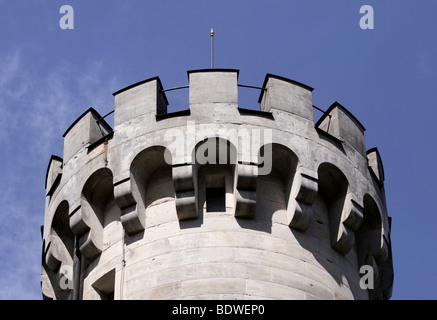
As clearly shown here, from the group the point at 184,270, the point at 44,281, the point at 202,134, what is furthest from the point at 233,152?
the point at 44,281

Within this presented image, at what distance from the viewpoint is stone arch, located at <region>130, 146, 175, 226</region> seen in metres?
33.3

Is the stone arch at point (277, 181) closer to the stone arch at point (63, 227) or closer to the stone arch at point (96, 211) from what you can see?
the stone arch at point (96, 211)

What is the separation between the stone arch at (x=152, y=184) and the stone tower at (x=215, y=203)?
0.02m

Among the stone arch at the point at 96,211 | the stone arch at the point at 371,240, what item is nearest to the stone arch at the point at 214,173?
the stone arch at the point at 96,211

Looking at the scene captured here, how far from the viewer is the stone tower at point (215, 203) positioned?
32.3 m

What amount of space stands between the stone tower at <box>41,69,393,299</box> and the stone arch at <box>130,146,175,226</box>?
2 cm

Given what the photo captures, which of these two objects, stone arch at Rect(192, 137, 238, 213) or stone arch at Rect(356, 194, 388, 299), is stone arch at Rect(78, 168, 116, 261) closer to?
stone arch at Rect(192, 137, 238, 213)

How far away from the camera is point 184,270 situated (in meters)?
32.1

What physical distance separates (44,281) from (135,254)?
11.2 feet

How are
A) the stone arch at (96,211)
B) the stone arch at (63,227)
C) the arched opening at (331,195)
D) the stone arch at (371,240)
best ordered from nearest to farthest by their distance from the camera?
the stone arch at (96,211) → the arched opening at (331,195) → the stone arch at (371,240) → the stone arch at (63,227)

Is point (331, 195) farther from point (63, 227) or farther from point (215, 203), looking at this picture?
point (63, 227)

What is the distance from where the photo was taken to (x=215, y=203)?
109 ft

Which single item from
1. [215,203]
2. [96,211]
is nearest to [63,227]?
[96,211]
